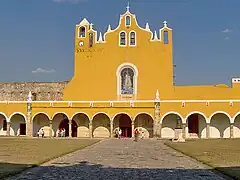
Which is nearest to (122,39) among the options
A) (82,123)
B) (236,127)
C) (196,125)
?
(82,123)

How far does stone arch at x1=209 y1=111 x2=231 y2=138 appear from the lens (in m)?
40.9

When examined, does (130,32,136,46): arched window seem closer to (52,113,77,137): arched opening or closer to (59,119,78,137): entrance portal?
(59,119,78,137): entrance portal

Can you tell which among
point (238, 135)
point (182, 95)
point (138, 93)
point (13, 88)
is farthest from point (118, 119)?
point (13, 88)

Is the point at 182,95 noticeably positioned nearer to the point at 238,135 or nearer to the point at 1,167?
the point at 238,135

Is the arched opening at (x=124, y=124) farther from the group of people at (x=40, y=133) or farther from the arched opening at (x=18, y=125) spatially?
the arched opening at (x=18, y=125)

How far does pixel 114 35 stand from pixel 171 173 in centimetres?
3451

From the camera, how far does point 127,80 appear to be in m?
43.9

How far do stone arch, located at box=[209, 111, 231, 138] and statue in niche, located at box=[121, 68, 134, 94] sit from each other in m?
9.38

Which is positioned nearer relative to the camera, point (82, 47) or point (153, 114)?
point (153, 114)

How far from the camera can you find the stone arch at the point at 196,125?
41.1m

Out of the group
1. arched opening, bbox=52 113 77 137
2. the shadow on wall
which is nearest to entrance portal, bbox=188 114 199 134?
arched opening, bbox=52 113 77 137

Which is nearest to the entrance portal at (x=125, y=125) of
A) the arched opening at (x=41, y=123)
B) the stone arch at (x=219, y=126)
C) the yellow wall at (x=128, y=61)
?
the yellow wall at (x=128, y=61)

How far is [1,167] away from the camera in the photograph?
1253cm

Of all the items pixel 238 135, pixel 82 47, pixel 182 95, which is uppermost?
pixel 82 47
